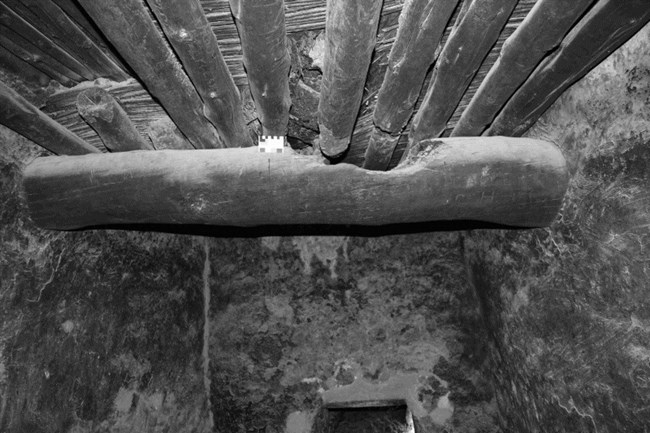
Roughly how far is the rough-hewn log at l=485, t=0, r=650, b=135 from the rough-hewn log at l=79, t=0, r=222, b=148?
1.36m

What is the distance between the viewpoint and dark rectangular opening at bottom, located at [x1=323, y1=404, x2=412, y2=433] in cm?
354

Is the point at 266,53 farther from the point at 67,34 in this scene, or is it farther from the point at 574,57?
the point at 574,57

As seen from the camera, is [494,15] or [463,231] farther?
[463,231]

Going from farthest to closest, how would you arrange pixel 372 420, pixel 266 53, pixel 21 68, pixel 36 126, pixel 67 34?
pixel 372 420
pixel 36 126
pixel 21 68
pixel 67 34
pixel 266 53

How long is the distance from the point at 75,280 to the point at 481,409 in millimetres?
2724

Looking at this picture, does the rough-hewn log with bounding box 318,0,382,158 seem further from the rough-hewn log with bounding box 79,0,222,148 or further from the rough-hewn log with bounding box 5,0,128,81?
the rough-hewn log with bounding box 5,0,128,81

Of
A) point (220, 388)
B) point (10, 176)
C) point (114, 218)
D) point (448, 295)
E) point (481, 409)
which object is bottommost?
point (481, 409)

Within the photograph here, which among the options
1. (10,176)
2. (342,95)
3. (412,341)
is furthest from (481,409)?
(10,176)

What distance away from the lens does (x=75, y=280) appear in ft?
6.89

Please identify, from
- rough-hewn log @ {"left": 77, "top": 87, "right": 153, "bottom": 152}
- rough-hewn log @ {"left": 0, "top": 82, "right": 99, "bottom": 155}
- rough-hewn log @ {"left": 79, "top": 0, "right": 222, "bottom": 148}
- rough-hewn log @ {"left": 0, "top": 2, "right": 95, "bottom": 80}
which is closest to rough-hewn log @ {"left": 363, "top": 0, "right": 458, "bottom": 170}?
rough-hewn log @ {"left": 79, "top": 0, "right": 222, "bottom": 148}

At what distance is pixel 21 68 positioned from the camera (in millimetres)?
1634

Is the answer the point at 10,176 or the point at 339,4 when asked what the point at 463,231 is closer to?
the point at 339,4

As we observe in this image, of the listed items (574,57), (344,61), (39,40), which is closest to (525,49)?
(574,57)

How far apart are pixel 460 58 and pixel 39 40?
4.96 feet
